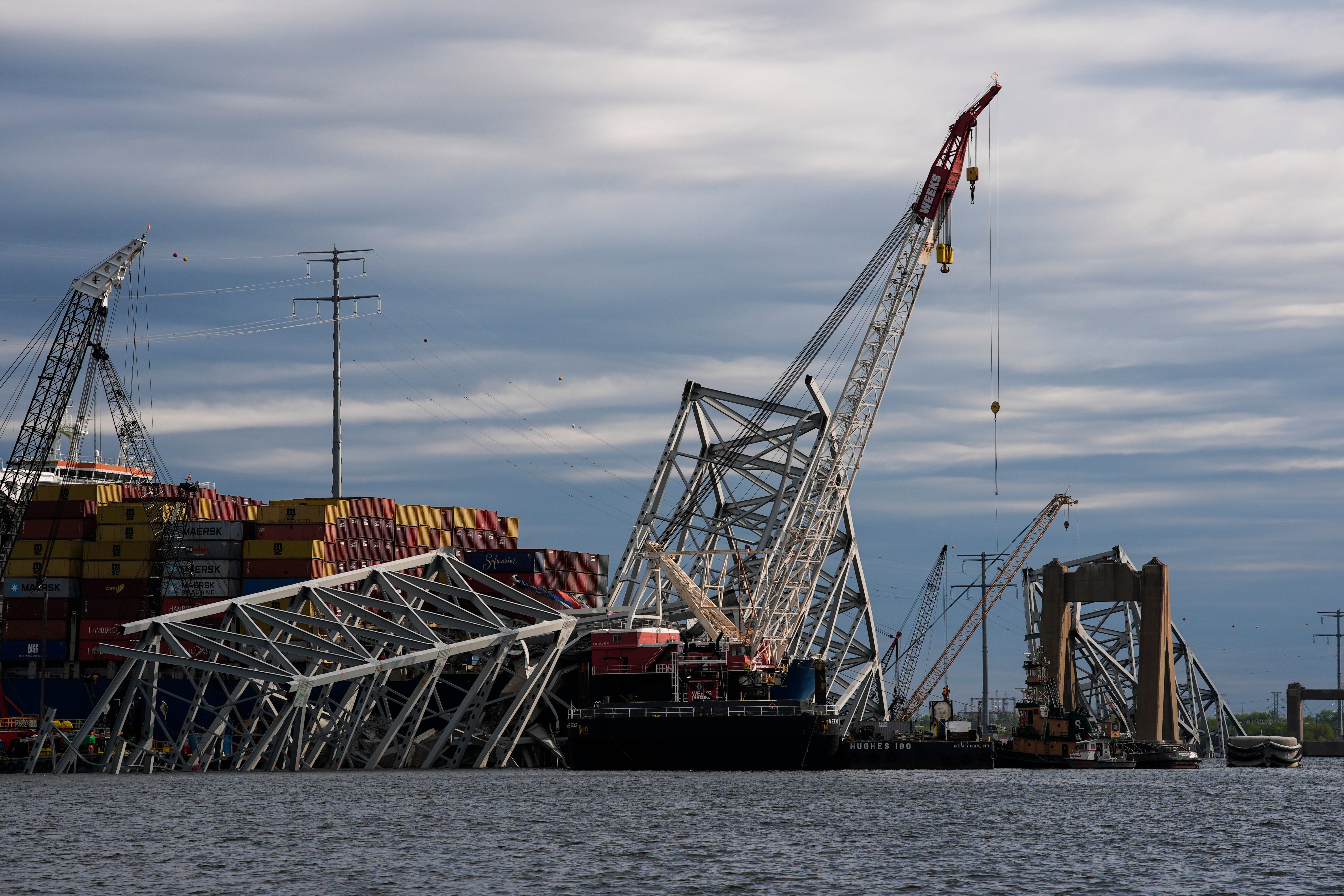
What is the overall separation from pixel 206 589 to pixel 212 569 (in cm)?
167

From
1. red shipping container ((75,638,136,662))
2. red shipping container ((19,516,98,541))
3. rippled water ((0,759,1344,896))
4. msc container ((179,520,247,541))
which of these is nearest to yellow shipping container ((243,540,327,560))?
msc container ((179,520,247,541))

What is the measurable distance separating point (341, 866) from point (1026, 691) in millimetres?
70733

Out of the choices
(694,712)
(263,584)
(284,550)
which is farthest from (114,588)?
(694,712)

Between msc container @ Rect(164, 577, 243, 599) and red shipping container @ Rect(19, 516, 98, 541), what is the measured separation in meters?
8.41

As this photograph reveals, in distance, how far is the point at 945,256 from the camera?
11119cm

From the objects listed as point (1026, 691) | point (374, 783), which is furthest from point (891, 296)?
point (374, 783)

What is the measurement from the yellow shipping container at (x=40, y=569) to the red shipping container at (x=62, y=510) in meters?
3.34

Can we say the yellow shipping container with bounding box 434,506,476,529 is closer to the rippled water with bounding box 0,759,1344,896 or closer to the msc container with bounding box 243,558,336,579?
the msc container with bounding box 243,558,336,579

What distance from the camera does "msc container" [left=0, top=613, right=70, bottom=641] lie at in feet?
374

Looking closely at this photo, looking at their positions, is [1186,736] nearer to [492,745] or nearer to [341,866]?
[492,745]

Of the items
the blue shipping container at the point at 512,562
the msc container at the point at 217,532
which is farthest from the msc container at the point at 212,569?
the blue shipping container at the point at 512,562

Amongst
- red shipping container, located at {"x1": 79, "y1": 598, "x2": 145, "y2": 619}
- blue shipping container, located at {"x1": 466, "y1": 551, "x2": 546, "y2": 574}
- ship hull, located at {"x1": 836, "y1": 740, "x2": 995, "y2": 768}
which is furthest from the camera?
blue shipping container, located at {"x1": 466, "y1": 551, "x2": 546, "y2": 574}

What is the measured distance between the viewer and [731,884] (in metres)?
44.6

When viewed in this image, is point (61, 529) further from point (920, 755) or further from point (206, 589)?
point (920, 755)
